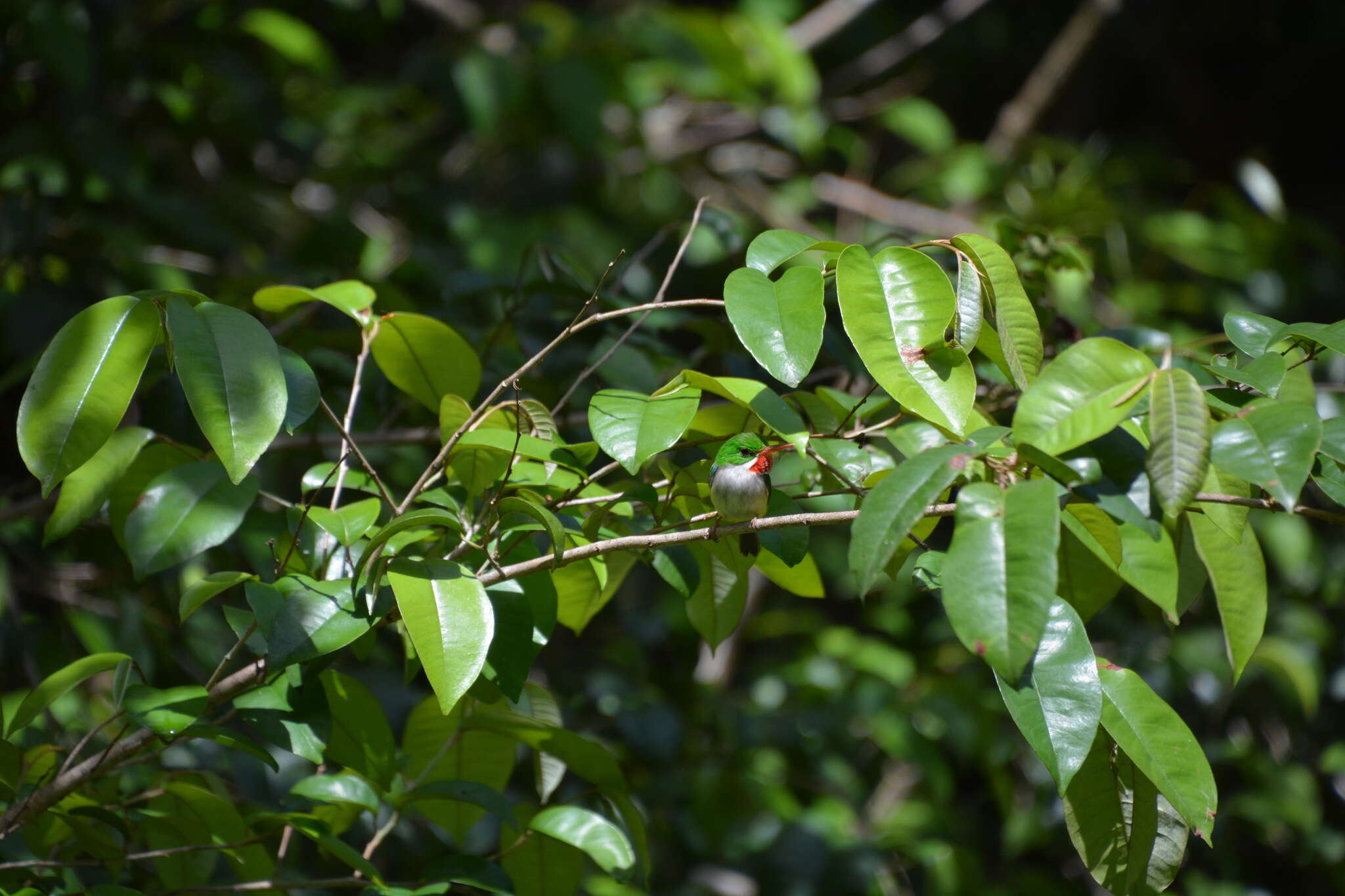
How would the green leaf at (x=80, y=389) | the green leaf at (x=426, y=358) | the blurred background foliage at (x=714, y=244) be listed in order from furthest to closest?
the blurred background foliage at (x=714, y=244)
the green leaf at (x=426, y=358)
the green leaf at (x=80, y=389)

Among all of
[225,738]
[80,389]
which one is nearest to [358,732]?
[225,738]

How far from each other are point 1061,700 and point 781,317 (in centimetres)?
31

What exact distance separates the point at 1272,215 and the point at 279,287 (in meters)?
2.46

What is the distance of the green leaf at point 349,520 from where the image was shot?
31.2 inches

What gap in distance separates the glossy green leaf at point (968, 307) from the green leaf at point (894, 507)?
122mm

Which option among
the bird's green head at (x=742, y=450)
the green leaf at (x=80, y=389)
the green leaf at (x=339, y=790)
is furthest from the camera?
the green leaf at (x=339, y=790)

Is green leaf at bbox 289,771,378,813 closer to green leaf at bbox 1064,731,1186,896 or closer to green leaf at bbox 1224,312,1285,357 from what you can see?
green leaf at bbox 1064,731,1186,896

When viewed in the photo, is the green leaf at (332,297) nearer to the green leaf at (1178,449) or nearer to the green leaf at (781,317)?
the green leaf at (781,317)

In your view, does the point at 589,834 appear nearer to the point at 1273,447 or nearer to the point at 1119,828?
the point at 1119,828

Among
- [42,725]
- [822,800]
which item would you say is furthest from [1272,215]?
[42,725]

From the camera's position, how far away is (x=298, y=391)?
786mm

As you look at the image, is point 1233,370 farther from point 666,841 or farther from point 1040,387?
point 666,841

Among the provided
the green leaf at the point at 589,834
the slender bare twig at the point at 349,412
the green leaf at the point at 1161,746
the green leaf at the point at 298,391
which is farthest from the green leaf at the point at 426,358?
the green leaf at the point at 1161,746

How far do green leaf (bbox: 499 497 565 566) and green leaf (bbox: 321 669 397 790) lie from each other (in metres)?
0.23
